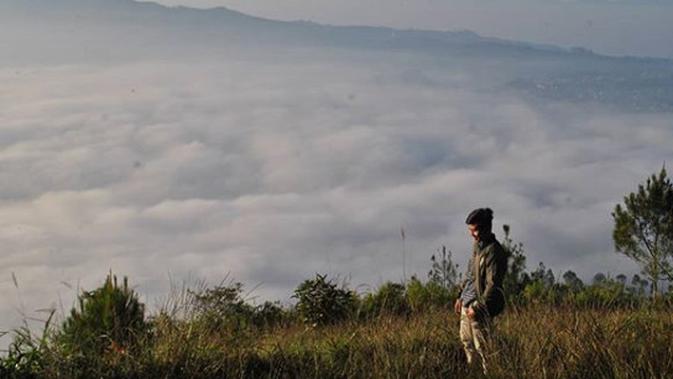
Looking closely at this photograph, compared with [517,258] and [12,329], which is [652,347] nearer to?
[12,329]

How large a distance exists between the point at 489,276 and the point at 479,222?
52cm

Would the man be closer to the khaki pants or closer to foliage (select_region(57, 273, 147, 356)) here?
the khaki pants

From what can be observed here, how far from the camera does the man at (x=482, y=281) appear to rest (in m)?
7.86

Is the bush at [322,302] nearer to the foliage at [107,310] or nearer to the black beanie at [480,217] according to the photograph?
the foliage at [107,310]

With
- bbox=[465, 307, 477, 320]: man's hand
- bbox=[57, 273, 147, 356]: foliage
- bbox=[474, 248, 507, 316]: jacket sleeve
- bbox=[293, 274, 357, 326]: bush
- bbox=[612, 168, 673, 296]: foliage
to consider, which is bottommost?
bbox=[465, 307, 477, 320]: man's hand

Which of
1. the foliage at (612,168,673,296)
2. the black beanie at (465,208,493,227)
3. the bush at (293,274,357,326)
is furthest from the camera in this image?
the foliage at (612,168,673,296)

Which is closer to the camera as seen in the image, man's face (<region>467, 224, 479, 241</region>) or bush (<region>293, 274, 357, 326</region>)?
man's face (<region>467, 224, 479, 241</region>)

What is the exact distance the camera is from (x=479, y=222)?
26.2 feet

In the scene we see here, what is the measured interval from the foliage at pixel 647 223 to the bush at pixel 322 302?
20.0 metres

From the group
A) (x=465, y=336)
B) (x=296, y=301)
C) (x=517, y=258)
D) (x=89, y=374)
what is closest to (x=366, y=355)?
(x=465, y=336)

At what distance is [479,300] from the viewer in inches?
316

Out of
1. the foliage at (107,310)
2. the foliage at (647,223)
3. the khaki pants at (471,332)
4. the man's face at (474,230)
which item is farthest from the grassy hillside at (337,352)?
the foliage at (647,223)

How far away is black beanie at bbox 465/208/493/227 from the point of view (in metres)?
7.96

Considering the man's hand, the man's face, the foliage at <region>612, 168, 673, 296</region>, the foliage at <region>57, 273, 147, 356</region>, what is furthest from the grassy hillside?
the foliage at <region>612, 168, 673, 296</region>
